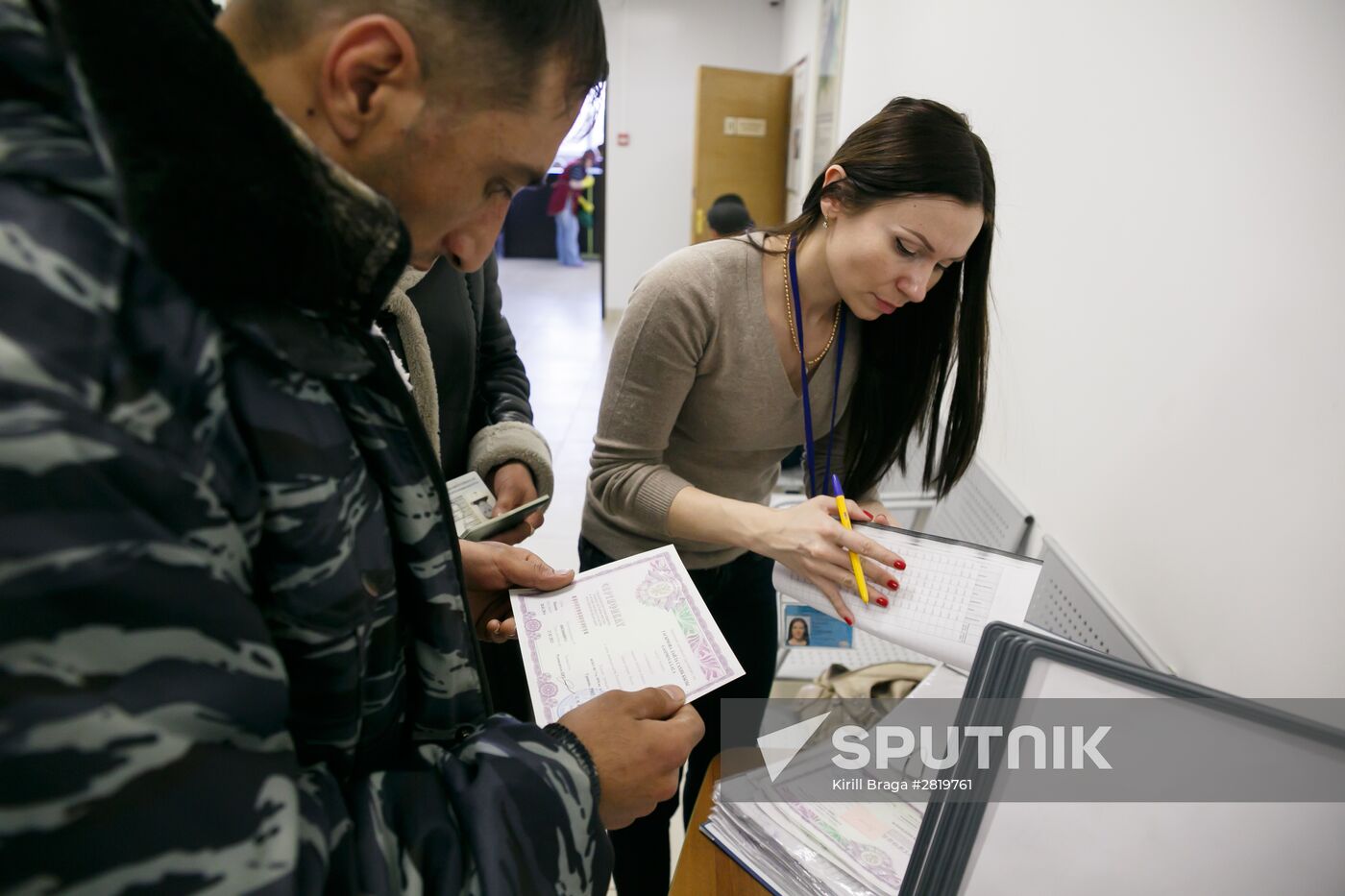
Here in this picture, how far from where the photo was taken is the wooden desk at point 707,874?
2.92 feet

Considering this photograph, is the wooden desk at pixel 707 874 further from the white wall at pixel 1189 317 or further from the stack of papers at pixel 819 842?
the white wall at pixel 1189 317

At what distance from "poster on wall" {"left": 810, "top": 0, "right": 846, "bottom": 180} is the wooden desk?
3.85 metres

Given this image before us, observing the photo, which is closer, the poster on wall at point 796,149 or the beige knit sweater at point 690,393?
the beige knit sweater at point 690,393

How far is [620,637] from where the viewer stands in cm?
95

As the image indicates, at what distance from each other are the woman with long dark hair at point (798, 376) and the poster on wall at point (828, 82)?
310 centimetres

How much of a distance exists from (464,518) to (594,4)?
2.68 feet

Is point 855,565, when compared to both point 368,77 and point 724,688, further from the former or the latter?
point 368,77

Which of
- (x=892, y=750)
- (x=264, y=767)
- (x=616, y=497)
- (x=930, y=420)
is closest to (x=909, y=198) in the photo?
(x=930, y=420)

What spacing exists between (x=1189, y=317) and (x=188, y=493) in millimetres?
1427

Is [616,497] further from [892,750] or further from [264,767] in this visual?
[264,767]

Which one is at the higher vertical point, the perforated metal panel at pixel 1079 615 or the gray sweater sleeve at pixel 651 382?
the gray sweater sleeve at pixel 651 382

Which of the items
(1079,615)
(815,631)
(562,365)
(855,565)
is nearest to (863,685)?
(815,631)

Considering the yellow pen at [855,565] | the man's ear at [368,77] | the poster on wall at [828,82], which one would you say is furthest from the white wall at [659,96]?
the man's ear at [368,77]

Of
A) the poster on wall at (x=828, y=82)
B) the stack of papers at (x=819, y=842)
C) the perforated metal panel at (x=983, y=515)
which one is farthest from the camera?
the poster on wall at (x=828, y=82)
